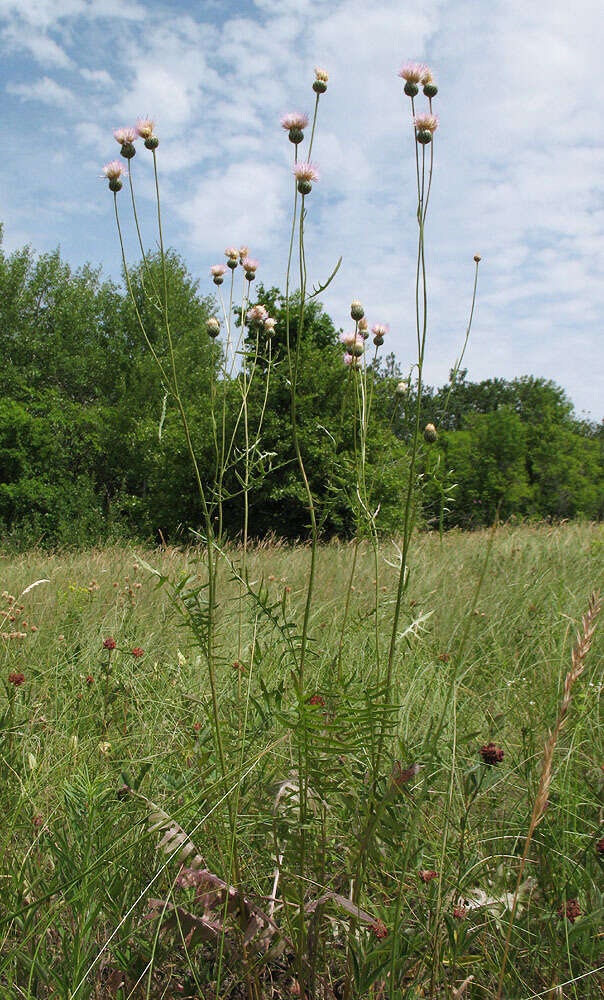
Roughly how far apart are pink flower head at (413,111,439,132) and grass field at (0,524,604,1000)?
0.89 meters

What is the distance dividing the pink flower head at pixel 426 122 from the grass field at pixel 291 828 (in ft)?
2.93

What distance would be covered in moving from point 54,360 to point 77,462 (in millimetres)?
4269

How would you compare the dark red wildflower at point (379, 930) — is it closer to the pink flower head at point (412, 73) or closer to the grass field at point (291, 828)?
the grass field at point (291, 828)

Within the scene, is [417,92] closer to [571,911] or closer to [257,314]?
[257,314]

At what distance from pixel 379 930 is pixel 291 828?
210mm

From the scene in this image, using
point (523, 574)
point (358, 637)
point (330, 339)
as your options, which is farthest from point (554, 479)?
point (358, 637)

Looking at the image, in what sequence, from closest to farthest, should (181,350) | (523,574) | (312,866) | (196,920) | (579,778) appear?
(196,920)
(312,866)
(579,778)
(523,574)
(181,350)

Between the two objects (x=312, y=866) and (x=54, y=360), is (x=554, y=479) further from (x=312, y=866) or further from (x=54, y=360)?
(x=312, y=866)

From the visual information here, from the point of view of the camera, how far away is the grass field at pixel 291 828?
1004mm

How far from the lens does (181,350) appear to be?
64.5ft

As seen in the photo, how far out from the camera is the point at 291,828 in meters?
1.10

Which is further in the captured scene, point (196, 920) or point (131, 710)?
point (131, 710)

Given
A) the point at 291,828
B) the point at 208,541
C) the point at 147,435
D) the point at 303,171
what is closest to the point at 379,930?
the point at 291,828

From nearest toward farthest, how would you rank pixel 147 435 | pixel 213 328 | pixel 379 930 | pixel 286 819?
pixel 379 930 < pixel 286 819 < pixel 213 328 < pixel 147 435
